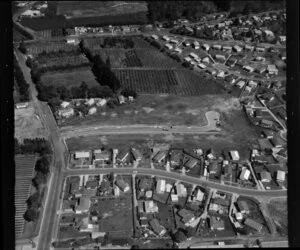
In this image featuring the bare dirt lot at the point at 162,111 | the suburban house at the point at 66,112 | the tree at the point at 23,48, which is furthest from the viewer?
the tree at the point at 23,48

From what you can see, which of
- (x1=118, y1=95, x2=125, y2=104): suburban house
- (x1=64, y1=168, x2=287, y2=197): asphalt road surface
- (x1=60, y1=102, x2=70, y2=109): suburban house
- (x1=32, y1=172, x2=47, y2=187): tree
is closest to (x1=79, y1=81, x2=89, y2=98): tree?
(x1=60, y1=102, x2=70, y2=109): suburban house

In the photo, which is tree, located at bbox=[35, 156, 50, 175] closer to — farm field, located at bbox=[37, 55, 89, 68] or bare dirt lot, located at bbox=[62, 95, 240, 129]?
bare dirt lot, located at bbox=[62, 95, 240, 129]

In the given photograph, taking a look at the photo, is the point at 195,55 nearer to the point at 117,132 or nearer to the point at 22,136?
the point at 117,132

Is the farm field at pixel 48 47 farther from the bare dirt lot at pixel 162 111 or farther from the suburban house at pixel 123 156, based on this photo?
the suburban house at pixel 123 156

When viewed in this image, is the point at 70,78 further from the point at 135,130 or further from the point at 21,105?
the point at 135,130

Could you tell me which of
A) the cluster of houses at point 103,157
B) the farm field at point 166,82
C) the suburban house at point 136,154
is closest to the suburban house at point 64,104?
the farm field at point 166,82

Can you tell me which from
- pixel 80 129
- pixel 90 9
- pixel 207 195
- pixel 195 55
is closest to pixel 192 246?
pixel 207 195
